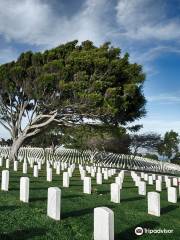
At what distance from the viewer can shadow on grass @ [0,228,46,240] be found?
234 inches

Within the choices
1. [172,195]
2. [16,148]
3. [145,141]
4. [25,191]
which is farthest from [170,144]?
[25,191]

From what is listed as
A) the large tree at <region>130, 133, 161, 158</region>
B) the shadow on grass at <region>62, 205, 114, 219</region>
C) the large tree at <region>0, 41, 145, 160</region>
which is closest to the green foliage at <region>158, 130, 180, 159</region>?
the large tree at <region>130, 133, 161, 158</region>

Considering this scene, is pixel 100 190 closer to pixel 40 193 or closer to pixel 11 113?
pixel 40 193

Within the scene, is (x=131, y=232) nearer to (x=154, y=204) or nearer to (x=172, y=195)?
(x=154, y=204)

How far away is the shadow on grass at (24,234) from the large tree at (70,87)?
16.9 m

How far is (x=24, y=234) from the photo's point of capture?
618cm

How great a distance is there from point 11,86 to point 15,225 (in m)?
20.7

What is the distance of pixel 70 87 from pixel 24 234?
705 inches

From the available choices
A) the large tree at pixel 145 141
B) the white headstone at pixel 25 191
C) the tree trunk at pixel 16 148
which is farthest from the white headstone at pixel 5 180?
the large tree at pixel 145 141

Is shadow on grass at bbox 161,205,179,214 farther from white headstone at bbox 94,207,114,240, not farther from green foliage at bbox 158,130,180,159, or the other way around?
green foliage at bbox 158,130,180,159

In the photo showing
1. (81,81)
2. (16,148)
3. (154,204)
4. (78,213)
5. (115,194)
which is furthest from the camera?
(16,148)

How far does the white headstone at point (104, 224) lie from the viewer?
5.59m

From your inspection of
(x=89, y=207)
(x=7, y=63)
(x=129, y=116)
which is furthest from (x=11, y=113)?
(x=89, y=207)

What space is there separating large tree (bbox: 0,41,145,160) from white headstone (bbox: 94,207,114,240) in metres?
17.4
